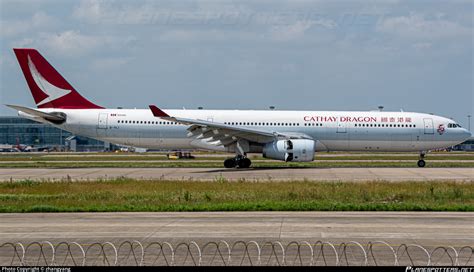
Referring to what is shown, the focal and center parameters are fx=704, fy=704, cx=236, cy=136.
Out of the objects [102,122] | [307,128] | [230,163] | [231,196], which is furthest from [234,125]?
[231,196]

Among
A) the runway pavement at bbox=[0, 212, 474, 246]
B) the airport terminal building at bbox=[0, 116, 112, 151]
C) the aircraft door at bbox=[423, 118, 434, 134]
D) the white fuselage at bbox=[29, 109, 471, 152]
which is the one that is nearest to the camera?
the runway pavement at bbox=[0, 212, 474, 246]

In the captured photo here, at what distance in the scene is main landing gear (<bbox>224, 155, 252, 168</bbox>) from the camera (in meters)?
42.4

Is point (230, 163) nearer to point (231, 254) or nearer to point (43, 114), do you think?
point (43, 114)

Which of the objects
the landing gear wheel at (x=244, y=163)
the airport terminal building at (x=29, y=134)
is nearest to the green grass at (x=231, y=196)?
the landing gear wheel at (x=244, y=163)

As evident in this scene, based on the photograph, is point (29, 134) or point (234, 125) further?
point (29, 134)

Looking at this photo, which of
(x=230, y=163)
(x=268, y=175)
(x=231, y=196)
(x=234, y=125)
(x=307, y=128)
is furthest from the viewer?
(x=234, y=125)

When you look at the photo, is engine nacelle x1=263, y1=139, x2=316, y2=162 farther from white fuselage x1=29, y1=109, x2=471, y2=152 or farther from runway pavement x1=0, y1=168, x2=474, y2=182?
white fuselage x1=29, y1=109, x2=471, y2=152

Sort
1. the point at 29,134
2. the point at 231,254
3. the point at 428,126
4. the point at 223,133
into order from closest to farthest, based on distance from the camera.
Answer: the point at 231,254 → the point at 223,133 → the point at 428,126 → the point at 29,134

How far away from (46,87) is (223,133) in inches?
472

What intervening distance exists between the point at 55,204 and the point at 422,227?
12.2 metres

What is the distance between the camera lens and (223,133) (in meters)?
41.2

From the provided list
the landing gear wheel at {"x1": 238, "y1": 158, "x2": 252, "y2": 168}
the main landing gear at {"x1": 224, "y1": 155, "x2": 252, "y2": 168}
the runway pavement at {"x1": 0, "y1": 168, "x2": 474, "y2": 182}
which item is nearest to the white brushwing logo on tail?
the runway pavement at {"x1": 0, "y1": 168, "x2": 474, "y2": 182}

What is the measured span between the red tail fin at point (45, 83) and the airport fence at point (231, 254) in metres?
31.0

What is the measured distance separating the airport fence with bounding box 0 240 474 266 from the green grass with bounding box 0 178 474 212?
721 centimetres
